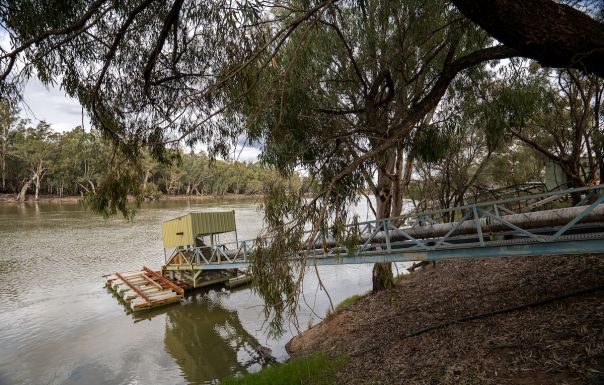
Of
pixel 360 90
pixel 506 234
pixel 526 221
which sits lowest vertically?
pixel 506 234

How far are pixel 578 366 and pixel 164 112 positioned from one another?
5.67 meters

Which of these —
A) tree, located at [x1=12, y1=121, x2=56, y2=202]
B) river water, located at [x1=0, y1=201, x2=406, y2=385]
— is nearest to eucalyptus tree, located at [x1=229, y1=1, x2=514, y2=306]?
Result: river water, located at [x1=0, y1=201, x2=406, y2=385]

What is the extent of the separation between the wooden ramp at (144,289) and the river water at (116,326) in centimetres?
28

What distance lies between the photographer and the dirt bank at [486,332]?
3975 mm

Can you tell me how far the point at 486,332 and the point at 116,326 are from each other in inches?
394

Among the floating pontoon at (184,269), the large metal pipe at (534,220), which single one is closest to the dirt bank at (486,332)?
the large metal pipe at (534,220)

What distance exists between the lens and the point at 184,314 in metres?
12.1

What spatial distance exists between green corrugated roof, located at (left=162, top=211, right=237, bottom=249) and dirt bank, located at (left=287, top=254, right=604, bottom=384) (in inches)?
267

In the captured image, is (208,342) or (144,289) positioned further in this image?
(144,289)

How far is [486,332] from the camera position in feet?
16.9

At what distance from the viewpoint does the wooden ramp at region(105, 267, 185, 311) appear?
12.3 metres

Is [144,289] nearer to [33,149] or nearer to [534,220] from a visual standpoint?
[534,220]

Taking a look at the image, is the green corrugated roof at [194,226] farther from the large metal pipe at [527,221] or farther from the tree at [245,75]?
the large metal pipe at [527,221]

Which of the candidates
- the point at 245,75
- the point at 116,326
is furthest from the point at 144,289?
the point at 245,75
